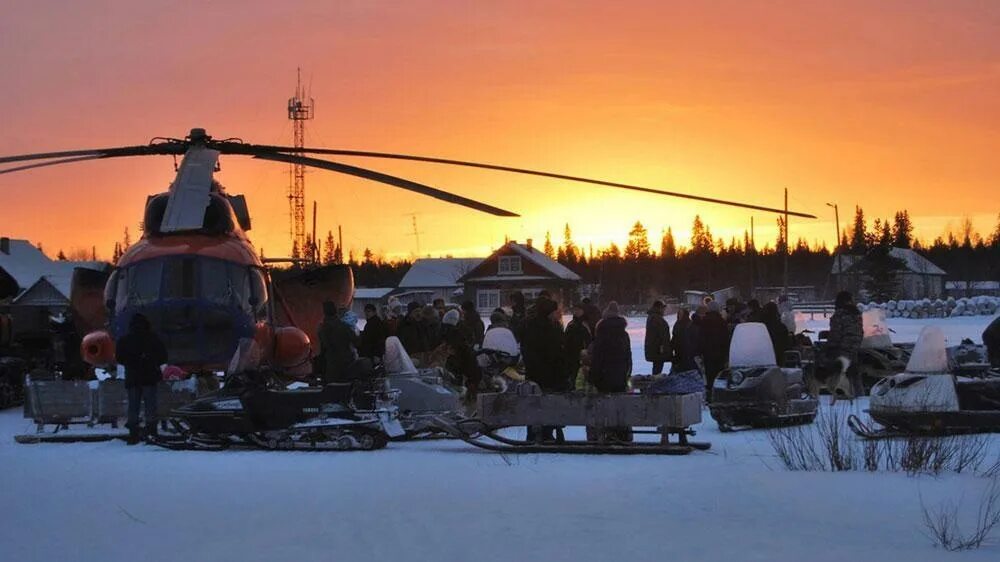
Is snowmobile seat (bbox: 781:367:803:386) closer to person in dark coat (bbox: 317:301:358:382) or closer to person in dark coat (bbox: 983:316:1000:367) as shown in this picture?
person in dark coat (bbox: 983:316:1000:367)

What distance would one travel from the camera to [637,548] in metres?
9.18

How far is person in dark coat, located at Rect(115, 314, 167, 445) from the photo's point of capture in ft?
56.2

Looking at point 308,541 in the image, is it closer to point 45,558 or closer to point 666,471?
point 45,558

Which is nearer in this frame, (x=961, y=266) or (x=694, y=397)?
(x=694, y=397)

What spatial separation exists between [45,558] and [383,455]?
607 cm

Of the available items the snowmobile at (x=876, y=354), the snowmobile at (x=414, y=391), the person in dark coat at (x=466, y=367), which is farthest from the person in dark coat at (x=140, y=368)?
the snowmobile at (x=876, y=354)

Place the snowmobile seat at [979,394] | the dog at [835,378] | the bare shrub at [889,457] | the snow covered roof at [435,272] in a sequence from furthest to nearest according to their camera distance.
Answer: the snow covered roof at [435,272]
the dog at [835,378]
the snowmobile seat at [979,394]
the bare shrub at [889,457]

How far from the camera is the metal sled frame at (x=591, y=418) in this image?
14.9 meters

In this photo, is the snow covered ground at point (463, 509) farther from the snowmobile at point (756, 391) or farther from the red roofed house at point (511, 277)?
the red roofed house at point (511, 277)

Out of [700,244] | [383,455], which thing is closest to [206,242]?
[383,455]

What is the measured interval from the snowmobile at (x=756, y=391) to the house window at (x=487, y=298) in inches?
3525

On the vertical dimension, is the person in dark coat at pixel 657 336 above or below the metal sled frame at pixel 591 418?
above

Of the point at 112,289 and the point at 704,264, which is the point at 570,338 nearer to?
the point at 112,289

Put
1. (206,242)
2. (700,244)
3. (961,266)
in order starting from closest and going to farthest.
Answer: (206,242)
(961,266)
(700,244)
